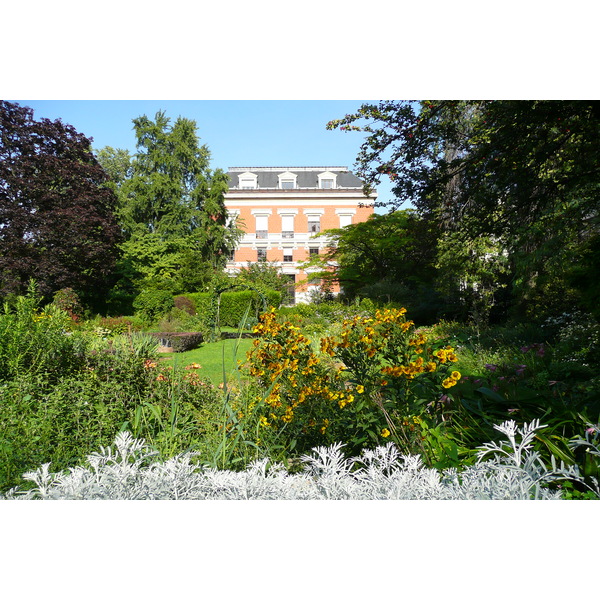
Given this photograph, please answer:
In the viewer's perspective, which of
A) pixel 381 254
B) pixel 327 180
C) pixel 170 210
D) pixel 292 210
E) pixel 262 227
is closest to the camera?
pixel 170 210

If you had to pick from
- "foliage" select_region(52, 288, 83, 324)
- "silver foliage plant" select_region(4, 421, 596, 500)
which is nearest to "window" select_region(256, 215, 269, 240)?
"foliage" select_region(52, 288, 83, 324)

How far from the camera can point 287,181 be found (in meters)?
4.15

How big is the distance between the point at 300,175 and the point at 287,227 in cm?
59

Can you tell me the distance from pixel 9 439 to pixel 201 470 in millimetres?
984

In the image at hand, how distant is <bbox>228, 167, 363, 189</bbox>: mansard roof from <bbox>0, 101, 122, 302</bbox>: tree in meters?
1.13

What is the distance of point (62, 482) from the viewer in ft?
5.62

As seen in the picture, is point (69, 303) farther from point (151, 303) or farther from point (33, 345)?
point (33, 345)

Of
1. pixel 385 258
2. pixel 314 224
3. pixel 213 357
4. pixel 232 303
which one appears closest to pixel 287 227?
pixel 314 224

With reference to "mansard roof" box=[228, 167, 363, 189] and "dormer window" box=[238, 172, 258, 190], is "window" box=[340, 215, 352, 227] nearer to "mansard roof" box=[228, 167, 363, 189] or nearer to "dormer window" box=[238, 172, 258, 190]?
"mansard roof" box=[228, 167, 363, 189]

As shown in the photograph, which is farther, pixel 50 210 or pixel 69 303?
pixel 69 303

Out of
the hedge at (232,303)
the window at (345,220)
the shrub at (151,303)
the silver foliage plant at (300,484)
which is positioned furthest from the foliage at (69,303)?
the window at (345,220)

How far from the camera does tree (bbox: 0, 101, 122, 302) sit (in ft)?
10.7
